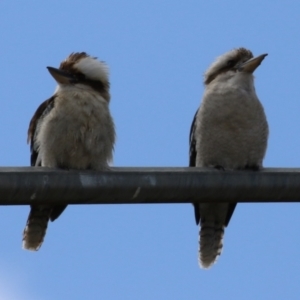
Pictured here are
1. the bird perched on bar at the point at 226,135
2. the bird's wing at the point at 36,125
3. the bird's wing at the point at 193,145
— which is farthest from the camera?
the bird's wing at the point at 193,145

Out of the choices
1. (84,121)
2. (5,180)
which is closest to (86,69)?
(84,121)

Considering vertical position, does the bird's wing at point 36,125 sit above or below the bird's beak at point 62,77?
below

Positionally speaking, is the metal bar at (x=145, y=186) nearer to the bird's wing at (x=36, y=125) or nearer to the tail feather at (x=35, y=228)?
the tail feather at (x=35, y=228)

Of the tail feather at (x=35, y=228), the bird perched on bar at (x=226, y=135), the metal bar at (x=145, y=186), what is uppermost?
the bird perched on bar at (x=226, y=135)

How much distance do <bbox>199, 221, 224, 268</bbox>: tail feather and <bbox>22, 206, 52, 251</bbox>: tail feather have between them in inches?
49.9

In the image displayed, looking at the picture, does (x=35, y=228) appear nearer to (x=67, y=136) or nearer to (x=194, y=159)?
(x=67, y=136)

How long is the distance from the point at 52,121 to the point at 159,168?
2.11 metres

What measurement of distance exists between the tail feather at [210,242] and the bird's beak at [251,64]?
117 cm

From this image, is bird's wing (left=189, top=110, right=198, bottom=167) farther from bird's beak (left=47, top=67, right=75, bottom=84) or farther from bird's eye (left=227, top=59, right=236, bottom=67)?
bird's beak (left=47, top=67, right=75, bottom=84)

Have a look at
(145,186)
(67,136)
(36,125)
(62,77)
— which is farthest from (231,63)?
(145,186)

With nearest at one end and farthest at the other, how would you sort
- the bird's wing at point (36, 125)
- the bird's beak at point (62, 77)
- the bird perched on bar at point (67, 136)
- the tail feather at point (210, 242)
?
the bird perched on bar at point (67, 136) < the bird's wing at point (36, 125) < the bird's beak at point (62, 77) < the tail feather at point (210, 242)

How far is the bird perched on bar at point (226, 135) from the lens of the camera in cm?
635

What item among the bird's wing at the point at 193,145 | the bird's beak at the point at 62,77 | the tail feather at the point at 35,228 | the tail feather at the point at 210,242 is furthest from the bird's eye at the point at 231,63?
the tail feather at the point at 35,228

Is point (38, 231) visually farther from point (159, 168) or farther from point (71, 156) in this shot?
point (159, 168)
